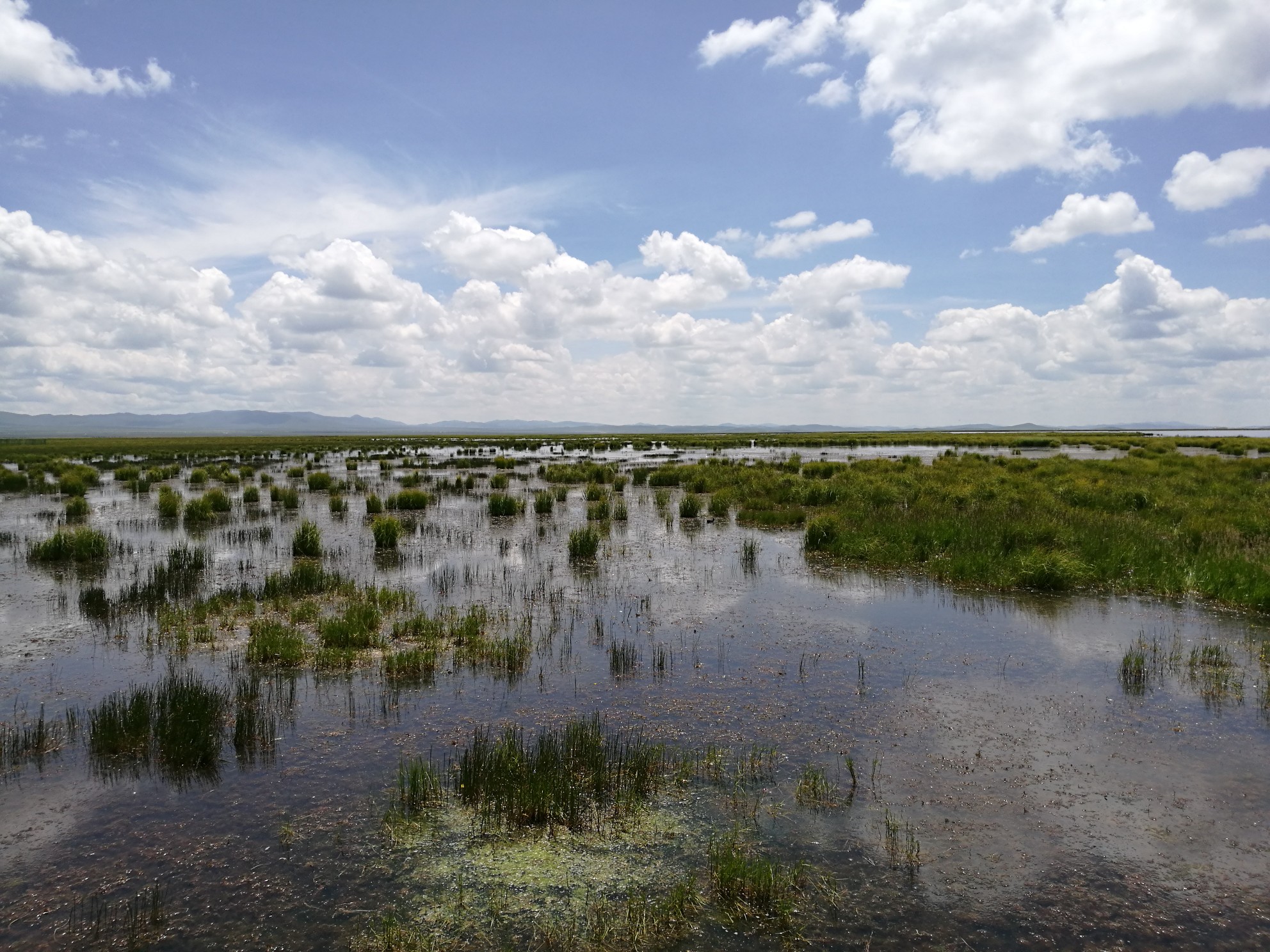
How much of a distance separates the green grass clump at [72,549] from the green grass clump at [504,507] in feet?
38.1

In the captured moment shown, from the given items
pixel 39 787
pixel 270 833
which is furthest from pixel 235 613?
pixel 270 833

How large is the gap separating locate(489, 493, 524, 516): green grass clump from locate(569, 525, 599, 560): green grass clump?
25.0 feet

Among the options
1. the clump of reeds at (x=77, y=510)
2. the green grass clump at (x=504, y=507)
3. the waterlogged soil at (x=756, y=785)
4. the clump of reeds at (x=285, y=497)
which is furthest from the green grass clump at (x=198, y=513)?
the waterlogged soil at (x=756, y=785)

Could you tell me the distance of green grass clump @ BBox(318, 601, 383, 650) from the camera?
36.3ft

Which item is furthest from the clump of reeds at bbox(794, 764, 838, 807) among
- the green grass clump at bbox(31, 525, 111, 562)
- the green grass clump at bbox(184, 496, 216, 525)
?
the green grass clump at bbox(184, 496, 216, 525)

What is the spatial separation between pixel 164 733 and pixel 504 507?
18.8m

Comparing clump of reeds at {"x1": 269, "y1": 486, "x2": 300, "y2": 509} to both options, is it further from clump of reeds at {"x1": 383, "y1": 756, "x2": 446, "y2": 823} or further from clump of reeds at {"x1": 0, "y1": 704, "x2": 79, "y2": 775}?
clump of reeds at {"x1": 383, "y1": 756, "x2": 446, "y2": 823}

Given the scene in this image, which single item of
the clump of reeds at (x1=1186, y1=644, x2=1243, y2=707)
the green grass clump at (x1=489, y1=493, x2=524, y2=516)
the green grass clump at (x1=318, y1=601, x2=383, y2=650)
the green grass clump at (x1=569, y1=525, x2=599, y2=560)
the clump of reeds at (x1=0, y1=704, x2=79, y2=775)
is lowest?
the clump of reeds at (x1=0, y1=704, x2=79, y2=775)

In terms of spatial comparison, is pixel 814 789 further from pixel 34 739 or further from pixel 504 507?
pixel 504 507

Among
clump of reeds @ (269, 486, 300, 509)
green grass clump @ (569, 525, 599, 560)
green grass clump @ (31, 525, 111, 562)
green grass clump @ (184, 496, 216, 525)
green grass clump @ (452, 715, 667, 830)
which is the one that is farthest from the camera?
clump of reeds @ (269, 486, 300, 509)

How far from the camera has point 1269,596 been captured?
12.6m

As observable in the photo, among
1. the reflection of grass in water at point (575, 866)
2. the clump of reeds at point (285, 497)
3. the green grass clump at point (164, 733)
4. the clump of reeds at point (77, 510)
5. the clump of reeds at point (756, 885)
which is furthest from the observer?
the clump of reeds at point (285, 497)

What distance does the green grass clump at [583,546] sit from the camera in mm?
18547

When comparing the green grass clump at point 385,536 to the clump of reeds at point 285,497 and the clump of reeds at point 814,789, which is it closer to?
the clump of reeds at point 285,497
